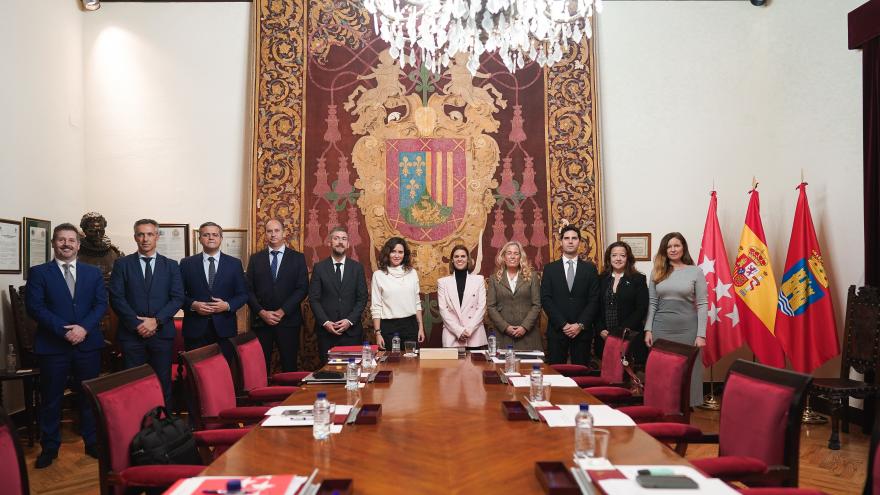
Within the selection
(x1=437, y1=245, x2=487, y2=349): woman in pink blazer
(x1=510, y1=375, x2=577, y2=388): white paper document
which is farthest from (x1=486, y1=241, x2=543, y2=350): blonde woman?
(x1=510, y1=375, x2=577, y2=388): white paper document

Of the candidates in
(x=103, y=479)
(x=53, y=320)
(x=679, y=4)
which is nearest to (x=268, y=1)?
(x=53, y=320)

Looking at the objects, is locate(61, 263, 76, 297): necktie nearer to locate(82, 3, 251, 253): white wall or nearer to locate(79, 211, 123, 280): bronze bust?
locate(79, 211, 123, 280): bronze bust

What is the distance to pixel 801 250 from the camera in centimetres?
517

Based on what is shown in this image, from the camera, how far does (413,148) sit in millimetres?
6168

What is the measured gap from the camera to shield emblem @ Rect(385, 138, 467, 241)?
241 inches

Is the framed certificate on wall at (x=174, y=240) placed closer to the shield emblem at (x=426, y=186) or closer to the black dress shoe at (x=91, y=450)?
the shield emblem at (x=426, y=186)

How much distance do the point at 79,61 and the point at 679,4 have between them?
630cm

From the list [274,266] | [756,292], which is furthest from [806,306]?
[274,266]

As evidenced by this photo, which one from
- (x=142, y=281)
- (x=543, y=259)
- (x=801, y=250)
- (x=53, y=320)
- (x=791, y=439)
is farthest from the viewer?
(x=543, y=259)

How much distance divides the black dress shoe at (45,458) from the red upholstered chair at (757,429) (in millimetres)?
3956

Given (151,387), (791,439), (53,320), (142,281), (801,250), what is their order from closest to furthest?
(791,439)
(151,387)
(53,320)
(142,281)
(801,250)

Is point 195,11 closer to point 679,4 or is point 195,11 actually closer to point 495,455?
point 679,4

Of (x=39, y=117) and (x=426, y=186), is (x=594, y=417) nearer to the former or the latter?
(x=426, y=186)

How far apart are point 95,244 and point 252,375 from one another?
297 cm
